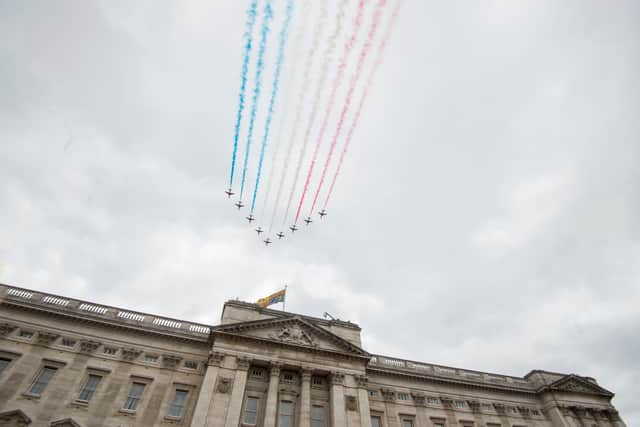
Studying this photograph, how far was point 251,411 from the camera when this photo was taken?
97.2ft

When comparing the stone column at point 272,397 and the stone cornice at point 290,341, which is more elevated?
the stone cornice at point 290,341

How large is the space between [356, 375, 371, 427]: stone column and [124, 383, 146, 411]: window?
61.7ft

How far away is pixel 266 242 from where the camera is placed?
78.7 feet

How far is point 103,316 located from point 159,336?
17.5 ft

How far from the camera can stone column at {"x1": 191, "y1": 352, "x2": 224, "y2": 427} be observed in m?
26.4

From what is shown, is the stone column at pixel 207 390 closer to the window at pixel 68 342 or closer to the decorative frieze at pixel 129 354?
the decorative frieze at pixel 129 354

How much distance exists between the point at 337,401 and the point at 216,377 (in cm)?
1086

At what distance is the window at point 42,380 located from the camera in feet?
86.3

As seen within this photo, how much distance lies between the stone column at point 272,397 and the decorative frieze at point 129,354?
1188 cm

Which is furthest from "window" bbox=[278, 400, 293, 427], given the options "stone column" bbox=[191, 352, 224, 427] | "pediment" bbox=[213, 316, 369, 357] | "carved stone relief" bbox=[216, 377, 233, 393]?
"stone column" bbox=[191, 352, 224, 427]

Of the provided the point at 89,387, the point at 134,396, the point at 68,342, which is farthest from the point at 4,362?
the point at 134,396

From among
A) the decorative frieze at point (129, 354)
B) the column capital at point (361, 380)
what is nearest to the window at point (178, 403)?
the decorative frieze at point (129, 354)

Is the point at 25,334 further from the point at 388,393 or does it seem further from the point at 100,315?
the point at 388,393

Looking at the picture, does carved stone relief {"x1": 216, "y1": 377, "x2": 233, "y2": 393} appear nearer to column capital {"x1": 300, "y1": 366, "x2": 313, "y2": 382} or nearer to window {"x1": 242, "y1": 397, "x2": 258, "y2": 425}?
window {"x1": 242, "y1": 397, "x2": 258, "y2": 425}
